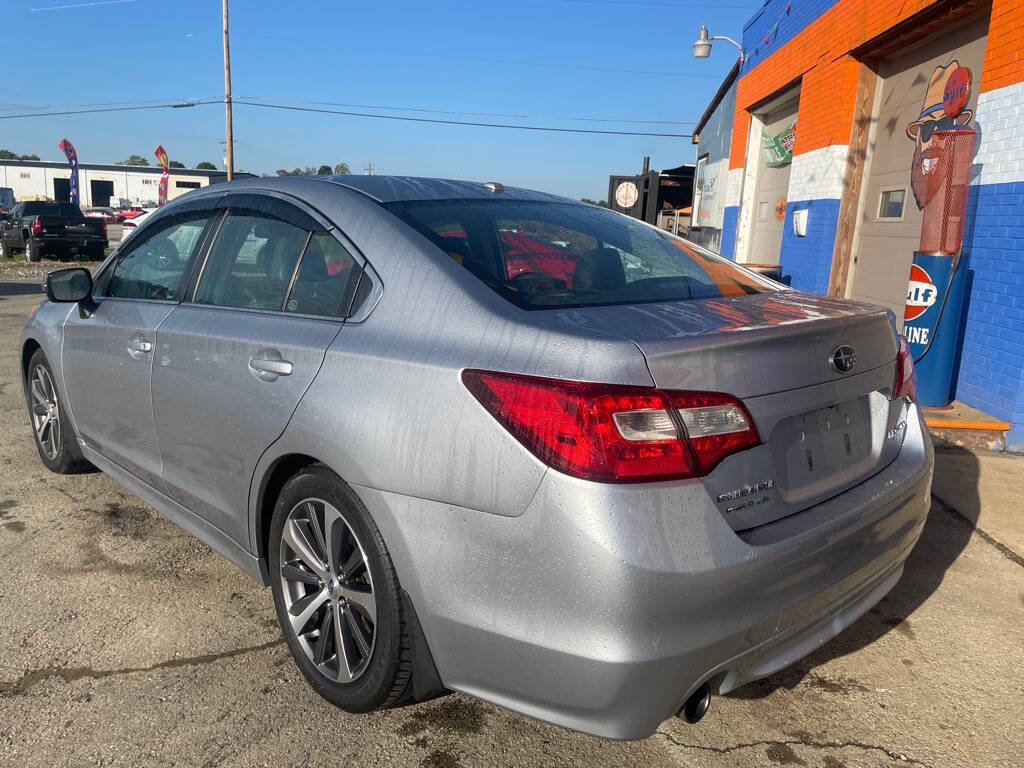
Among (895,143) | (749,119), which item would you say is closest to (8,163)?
(749,119)

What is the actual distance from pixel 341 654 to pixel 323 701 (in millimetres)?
247

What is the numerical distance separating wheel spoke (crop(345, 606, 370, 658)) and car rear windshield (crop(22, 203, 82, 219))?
955 inches

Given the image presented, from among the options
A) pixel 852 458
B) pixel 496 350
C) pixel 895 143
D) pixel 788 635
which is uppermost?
pixel 895 143

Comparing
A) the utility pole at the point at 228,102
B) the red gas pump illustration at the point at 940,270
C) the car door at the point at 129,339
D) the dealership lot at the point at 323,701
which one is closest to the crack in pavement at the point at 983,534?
the dealership lot at the point at 323,701

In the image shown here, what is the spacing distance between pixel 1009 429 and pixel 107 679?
559cm

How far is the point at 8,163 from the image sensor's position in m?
79.6

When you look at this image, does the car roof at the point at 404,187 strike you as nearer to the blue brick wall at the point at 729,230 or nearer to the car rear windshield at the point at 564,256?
the car rear windshield at the point at 564,256

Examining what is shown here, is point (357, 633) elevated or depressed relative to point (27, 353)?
depressed

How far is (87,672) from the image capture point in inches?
105

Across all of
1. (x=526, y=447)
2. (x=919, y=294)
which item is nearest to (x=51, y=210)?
(x=919, y=294)

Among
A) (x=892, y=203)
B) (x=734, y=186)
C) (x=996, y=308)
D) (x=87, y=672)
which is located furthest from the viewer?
(x=734, y=186)

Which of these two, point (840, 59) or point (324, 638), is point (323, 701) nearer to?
point (324, 638)

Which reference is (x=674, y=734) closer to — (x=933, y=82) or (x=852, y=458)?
(x=852, y=458)

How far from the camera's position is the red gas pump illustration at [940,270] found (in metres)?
5.80
